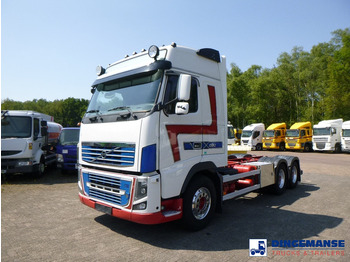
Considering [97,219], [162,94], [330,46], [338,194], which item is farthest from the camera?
[330,46]

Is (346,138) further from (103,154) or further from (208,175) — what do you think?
(103,154)

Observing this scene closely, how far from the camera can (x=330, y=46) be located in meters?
41.7

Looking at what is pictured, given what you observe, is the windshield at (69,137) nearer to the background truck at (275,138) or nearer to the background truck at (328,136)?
the background truck at (275,138)

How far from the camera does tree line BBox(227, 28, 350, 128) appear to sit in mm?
39875

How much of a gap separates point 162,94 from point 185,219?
2218 millimetres

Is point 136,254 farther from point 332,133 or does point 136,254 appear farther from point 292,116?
point 292,116

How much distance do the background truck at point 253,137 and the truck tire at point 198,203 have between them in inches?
1032

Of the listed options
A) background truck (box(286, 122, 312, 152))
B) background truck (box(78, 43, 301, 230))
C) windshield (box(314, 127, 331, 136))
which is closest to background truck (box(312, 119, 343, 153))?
windshield (box(314, 127, 331, 136))

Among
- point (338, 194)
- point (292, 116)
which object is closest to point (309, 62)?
point (292, 116)

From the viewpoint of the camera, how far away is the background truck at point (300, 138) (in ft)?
87.4

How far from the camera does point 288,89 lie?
147ft

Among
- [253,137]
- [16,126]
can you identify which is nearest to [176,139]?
[16,126]

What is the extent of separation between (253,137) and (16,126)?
25.6 m

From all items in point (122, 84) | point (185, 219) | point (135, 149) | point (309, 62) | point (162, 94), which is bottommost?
point (185, 219)
